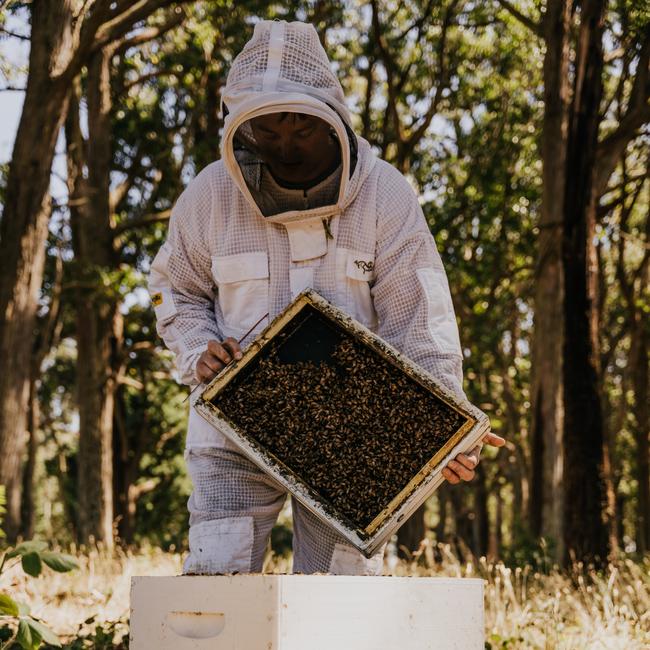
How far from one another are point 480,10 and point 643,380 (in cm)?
810

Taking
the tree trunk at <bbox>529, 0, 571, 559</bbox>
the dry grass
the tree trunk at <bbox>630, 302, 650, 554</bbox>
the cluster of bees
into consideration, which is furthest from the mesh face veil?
the tree trunk at <bbox>630, 302, 650, 554</bbox>

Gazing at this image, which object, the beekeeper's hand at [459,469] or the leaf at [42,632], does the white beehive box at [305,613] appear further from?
the leaf at [42,632]

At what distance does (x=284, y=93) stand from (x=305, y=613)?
191cm

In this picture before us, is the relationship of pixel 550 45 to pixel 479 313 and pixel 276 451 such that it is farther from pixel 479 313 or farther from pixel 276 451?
pixel 276 451

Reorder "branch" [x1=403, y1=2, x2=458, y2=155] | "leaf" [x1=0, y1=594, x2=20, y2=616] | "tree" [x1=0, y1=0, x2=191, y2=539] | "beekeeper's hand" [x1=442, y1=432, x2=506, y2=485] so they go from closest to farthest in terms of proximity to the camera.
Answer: "beekeeper's hand" [x1=442, y1=432, x2=506, y2=485], "leaf" [x1=0, y1=594, x2=20, y2=616], "tree" [x1=0, y1=0, x2=191, y2=539], "branch" [x1=403, y1=2, x2=458, y2=155]

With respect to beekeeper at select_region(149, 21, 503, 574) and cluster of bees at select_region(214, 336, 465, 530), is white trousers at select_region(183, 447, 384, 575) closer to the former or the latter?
beekeeper at select_region(149, 21, 503, 574)

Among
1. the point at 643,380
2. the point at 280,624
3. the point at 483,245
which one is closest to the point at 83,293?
the point at 483,245

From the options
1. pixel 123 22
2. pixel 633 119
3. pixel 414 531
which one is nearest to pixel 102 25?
pixel 123 22

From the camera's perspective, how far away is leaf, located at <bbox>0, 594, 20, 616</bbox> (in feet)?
12.8

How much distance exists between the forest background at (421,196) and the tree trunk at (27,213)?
0.07 feet

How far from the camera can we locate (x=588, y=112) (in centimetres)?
930

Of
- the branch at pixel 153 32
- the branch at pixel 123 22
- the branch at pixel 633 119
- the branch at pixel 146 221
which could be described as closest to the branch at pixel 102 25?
the branch at pixel 123 22

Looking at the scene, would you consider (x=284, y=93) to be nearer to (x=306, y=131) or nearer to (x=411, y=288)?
(x=306, y=131)

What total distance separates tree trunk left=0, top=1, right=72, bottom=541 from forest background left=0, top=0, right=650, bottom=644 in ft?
0.07
